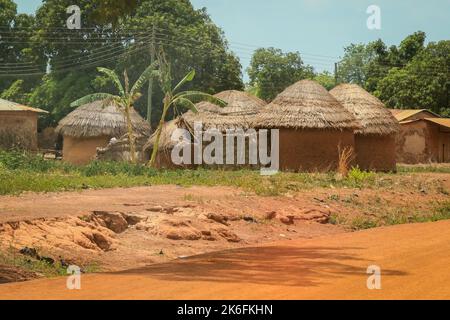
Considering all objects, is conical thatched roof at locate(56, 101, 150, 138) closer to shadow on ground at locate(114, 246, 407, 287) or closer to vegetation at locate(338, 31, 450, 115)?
vegetation at locate(338, 31, 450, 115)

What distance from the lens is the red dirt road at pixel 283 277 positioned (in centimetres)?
655

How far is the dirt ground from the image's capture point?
941cm

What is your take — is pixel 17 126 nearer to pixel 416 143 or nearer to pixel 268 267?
pixel 416 143

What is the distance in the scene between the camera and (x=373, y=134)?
27.9 meters

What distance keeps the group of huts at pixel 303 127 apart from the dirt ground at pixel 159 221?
7404 mm

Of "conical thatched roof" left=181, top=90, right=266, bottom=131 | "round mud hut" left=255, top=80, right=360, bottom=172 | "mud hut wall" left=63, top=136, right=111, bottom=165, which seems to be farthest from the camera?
"mud hut wall" left=63, top=136, right=111, bottom=165

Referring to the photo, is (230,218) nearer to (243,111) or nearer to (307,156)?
(307,156)

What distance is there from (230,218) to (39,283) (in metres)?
5.82

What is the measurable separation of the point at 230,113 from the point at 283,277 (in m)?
20.7

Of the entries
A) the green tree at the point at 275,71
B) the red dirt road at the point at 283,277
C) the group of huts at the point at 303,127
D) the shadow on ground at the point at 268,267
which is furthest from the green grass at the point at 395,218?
the green tree at the point at 275,71

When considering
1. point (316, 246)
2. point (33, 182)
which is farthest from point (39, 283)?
point (33, 182)

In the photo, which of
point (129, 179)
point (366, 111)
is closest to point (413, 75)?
point (366, 111)

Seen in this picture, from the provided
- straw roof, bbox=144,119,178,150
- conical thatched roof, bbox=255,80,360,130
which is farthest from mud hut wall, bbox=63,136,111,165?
conical thatched roof, bbox=255,80,360,130

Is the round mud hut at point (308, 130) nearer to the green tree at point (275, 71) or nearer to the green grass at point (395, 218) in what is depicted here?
the green grass at point (395, 218)
